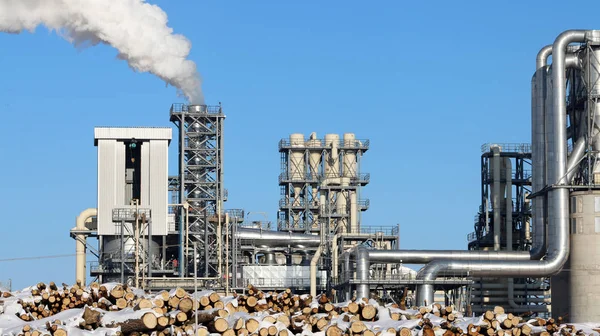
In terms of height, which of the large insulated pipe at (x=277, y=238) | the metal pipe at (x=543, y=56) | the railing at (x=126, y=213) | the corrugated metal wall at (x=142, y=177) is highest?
the metal pipe at (x=543, y=56)

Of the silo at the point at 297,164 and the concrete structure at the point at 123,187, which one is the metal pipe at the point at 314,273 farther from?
the silo at the point at 297,164

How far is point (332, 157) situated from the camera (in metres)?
74.8

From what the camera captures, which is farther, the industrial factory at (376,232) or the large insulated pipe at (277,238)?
the large insulated pipe at (277,238)

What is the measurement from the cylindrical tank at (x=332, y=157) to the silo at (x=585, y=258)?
73.6ft

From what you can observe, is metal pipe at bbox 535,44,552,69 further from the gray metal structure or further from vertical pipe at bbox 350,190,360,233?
vertical pipe at bbox 350,190,360,233

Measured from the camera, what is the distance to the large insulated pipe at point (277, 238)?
65.4 metres

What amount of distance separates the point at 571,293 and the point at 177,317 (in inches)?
1426

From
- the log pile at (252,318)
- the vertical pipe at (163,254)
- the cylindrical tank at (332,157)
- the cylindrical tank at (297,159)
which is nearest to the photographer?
the log pile at (252,318)

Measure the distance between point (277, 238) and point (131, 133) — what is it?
11.0m

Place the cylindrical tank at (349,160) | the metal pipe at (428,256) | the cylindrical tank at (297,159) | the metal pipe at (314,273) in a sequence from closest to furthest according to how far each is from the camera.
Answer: the metal pipe at (428,256) < the metal pipe at (314,273) < the cylindrical tank at (349,160) < the cylindrical tank at (297,159)

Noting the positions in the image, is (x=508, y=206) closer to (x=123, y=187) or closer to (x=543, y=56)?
(x=543, y=56)

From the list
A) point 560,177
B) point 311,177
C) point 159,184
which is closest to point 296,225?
point 311,177

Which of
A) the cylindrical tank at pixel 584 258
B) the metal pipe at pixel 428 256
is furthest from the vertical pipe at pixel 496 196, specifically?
the cylindrical tank at pixel 584 258

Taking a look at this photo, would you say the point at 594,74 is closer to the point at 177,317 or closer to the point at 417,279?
the point at 417,279
